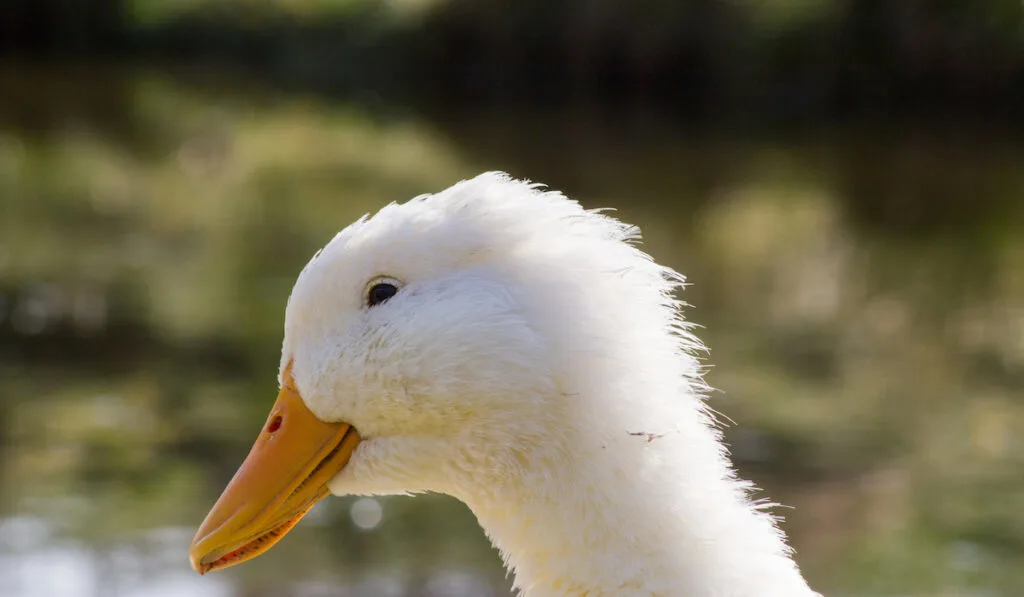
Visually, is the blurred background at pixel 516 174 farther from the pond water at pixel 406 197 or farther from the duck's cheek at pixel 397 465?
the duck's cheek at pixel 397 465

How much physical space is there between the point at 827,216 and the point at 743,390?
357 inches

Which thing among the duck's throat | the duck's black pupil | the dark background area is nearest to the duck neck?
the duck's throat

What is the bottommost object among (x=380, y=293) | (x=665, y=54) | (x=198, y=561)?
(x=198, y=561)

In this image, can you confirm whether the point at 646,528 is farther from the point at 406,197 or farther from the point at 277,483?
the point at 406,197

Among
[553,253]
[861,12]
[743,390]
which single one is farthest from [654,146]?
[553,253]

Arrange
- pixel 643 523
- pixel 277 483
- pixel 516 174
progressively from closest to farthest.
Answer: pixel 643 523, pixel 277 483, pixel 516 174

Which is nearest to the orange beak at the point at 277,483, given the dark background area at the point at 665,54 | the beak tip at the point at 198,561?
the beak tip at the point at 198,561

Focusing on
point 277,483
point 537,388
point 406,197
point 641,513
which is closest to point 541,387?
point 537,388

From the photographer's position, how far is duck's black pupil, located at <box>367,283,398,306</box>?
298cm

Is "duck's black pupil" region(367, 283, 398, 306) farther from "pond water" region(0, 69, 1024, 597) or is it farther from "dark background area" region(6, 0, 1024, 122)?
"dark background area" region(6, 0, 1024, 122)

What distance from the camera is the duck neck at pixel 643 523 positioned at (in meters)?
2.81

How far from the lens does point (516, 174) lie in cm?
2041

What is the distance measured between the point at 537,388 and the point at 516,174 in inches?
696

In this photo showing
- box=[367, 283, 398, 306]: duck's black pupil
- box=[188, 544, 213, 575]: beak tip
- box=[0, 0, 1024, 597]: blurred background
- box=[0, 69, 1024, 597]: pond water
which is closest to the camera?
box=[367, 283, 398, 306]: duck's black pupil
